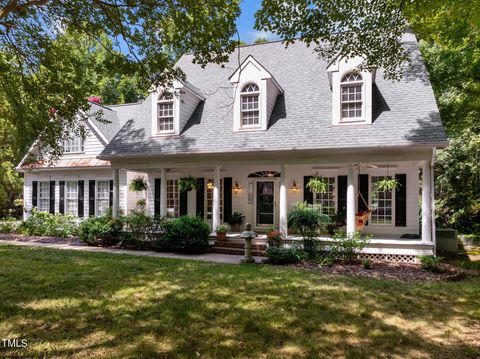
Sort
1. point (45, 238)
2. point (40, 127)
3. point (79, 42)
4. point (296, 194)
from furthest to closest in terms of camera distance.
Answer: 1. point (45, 238)
2. point (296, 194)
3. point (79, 42)
4. point (40, 127)

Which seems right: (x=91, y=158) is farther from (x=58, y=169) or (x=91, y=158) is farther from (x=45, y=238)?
(x=45, y=238)

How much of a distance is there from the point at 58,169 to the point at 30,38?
1035cm

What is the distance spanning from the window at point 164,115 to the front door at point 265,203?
4396 millimetres

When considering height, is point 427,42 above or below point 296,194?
above

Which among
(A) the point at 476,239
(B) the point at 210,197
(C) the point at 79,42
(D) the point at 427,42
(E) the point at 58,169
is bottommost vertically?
(A) the point at 476,239

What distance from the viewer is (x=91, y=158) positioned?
645 inches

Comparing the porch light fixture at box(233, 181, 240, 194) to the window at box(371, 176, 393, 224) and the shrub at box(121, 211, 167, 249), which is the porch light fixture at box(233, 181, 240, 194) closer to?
the shrub at box(121, 211, 167, 249)

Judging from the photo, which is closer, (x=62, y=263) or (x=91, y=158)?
(x=62, y=263)

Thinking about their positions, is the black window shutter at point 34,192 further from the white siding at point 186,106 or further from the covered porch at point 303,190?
the white siding at point 186,106

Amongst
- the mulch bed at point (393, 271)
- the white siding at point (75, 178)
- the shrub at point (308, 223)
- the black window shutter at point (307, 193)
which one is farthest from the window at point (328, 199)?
the white siding at point (75, 178)

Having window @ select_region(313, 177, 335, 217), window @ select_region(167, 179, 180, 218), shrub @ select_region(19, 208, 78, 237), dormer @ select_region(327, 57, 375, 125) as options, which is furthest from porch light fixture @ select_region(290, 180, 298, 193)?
shrub @ select_region(19, 208, 78, 237)

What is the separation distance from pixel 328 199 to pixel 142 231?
7202 mm

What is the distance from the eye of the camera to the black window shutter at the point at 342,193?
41.7 feet

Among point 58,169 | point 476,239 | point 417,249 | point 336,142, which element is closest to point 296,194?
point 336,142
